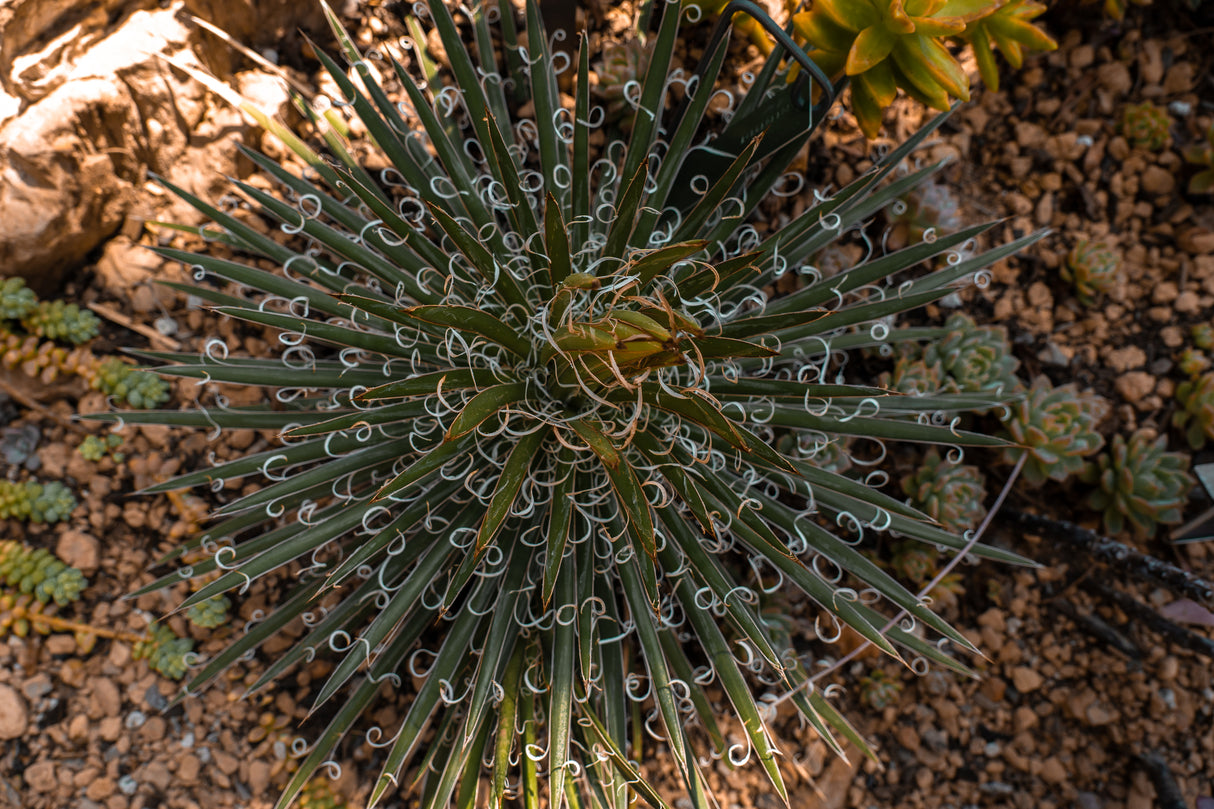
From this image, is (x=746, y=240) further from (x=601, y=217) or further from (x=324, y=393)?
(x=324, y=393)

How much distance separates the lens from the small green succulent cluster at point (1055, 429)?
5.84 feet

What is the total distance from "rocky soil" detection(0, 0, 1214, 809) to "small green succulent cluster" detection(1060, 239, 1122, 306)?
1.5 inches

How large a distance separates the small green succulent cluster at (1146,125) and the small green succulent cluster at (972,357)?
31.5 inches

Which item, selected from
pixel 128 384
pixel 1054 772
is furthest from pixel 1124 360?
pixel 128 384

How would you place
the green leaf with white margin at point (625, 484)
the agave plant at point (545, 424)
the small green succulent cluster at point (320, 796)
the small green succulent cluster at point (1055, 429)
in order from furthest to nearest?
the small green succulent cluster at point (1055, 429)
the small green succulent cluster at point (320, 796)
the agave plant at point (545, 424)
the green leaf with white margin at point (625, 484)

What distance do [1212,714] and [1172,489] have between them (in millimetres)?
590

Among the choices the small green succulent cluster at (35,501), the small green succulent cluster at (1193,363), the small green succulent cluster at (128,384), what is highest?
the small green succulent cluster at (128,384)

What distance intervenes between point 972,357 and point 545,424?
3.96 ft

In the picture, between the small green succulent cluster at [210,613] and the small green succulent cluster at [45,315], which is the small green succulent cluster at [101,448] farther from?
the small green succulent cluster at [210,613]

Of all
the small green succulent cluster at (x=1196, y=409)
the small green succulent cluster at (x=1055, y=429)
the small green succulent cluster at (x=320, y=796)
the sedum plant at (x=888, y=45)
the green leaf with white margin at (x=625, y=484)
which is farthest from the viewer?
the small green succulent cluster at (x=1196, y=409)

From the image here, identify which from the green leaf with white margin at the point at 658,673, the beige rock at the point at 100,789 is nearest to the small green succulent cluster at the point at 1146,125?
the green leaf with white margin at the point at 658,673

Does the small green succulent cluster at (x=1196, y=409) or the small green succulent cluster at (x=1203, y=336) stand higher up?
the small green succulent cluster at (x=1203, y=336)

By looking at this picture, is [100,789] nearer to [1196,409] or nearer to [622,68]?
[622,68]

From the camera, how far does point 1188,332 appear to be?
2039 millimetres
